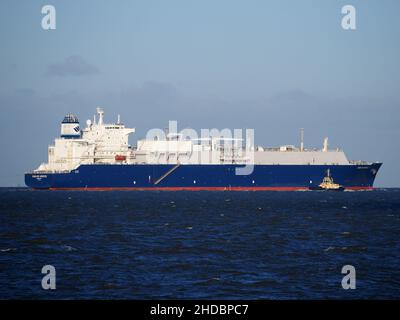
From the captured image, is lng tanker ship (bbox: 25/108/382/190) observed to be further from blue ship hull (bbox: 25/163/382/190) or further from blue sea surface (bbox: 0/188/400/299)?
blue sea surface (bbox: 0/188/400/299)

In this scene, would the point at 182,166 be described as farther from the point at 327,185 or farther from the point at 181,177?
the point at 327,185

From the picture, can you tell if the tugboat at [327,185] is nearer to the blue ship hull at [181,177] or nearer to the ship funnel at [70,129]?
the blue ship hull at [181,177]

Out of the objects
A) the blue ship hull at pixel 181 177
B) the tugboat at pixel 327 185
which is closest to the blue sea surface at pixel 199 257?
the blue ship hull at pixel 181 177

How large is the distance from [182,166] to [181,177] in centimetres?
170

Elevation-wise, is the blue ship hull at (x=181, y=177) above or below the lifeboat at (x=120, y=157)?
below

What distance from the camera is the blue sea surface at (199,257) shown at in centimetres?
2333

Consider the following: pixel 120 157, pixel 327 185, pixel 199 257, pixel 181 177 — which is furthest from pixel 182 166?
pixel 199 257

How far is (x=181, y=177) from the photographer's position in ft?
351

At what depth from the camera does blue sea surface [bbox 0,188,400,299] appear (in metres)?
23.3

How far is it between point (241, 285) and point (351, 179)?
305 ft

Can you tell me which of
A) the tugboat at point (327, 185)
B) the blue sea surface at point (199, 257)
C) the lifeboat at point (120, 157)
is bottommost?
the blue sea surface at point (199, 257)

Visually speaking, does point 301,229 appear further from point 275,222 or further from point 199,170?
point 199,170

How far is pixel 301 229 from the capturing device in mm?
45625
